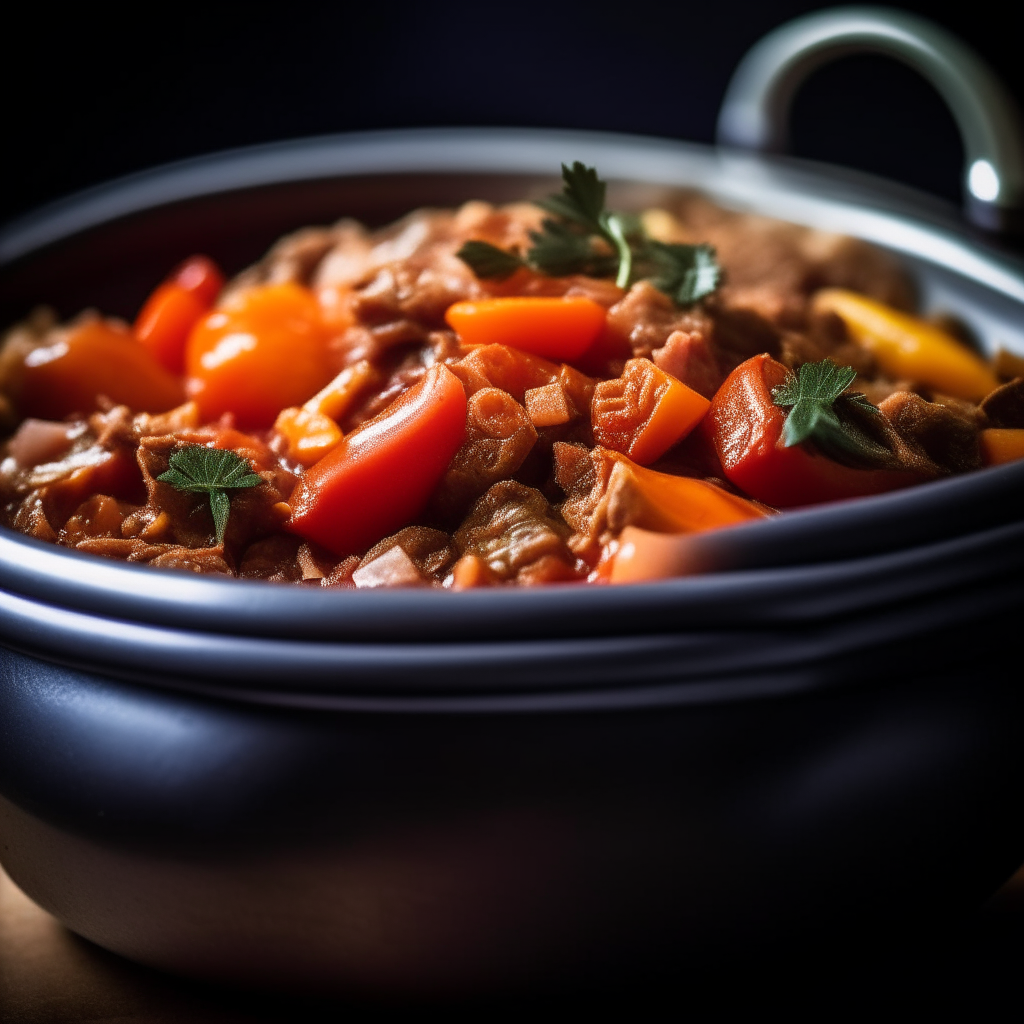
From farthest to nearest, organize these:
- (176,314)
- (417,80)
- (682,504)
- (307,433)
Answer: (417,80)
(176,314)
(307,433)
(682,504)

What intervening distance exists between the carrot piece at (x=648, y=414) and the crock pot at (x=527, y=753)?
52 cm

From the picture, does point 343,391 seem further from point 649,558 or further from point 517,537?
point 649,558

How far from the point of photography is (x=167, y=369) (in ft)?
9.09

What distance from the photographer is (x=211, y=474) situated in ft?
6.25

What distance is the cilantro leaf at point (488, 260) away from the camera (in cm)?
220

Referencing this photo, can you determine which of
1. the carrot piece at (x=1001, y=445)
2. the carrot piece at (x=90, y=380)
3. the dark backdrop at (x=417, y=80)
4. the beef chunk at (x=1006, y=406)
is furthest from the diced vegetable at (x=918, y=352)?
the dark backdrop at (x=417, y=80)

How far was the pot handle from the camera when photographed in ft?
8.55

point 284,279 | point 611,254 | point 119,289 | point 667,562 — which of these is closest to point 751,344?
point 611,254

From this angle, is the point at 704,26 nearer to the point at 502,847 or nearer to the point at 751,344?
the point at 751,344

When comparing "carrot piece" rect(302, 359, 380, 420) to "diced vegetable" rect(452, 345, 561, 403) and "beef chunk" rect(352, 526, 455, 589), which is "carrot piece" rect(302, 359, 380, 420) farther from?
"beef chunk" rect(352, 526, 455, 589)

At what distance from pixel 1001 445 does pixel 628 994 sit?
1095 mm

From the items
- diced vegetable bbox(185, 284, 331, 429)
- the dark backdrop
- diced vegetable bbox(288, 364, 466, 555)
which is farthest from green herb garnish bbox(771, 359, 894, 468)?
the dark backdrop

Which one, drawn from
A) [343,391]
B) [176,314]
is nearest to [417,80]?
[176,314]

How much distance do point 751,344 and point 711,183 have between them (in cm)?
122
